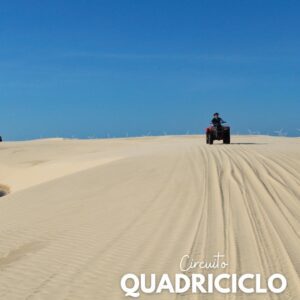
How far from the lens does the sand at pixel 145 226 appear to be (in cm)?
641

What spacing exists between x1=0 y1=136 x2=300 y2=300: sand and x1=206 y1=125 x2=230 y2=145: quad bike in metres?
11.3

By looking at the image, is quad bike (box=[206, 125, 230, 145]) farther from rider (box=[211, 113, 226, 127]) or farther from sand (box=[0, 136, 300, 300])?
sand (box=[0, 136, 300, 300])

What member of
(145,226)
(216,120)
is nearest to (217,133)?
(216,120)

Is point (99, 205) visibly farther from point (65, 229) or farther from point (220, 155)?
point (220, 155)

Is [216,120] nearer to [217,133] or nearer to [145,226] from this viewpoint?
[217,133]

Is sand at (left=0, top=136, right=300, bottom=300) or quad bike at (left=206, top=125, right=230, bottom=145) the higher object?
quad bike at (left=206, top=125, right=230, bottom=145)

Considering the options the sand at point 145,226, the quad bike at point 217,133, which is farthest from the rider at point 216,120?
the sand at point 145,226

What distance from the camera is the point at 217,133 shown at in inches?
1105

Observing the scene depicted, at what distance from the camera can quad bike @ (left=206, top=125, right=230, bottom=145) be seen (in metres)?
27.9

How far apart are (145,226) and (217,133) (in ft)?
64.3

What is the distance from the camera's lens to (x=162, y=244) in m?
7.68

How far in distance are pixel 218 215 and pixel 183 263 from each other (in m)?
2.75

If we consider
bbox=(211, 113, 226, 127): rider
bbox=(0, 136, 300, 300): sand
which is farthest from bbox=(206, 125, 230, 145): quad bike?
bbox=(0, 136, 300, 300): sand

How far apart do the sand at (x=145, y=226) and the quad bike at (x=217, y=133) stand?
1128cm
